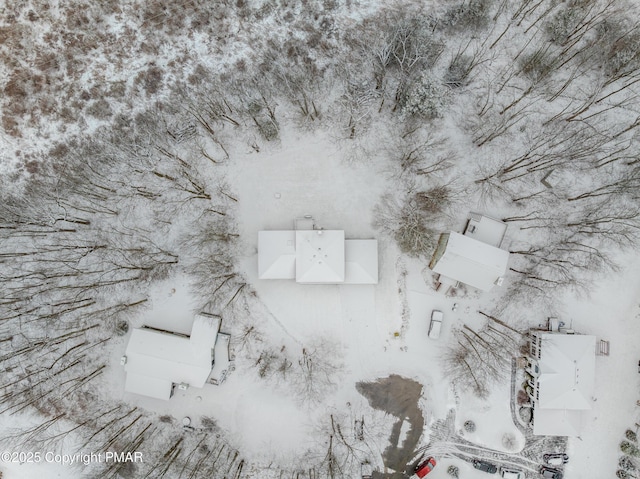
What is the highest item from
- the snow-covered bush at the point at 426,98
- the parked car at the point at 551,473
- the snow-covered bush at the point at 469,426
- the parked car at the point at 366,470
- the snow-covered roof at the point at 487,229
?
the snow-covered bush at the point at 426,98

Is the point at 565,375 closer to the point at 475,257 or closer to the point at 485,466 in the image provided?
the point at 485,466

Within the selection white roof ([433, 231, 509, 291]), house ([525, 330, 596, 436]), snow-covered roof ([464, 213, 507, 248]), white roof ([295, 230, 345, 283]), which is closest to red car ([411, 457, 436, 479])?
house ([525, 330, 596, 436])

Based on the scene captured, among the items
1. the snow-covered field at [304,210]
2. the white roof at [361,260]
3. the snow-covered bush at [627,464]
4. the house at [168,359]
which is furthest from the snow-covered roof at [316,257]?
the snow-covered bush at [627,464]

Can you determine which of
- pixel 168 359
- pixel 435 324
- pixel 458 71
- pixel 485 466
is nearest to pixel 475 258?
pixel 435 324

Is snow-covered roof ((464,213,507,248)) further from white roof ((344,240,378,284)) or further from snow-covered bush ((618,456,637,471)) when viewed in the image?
snow-covered bush ((618,456,637,471))

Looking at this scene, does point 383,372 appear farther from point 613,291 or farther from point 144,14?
point 144,14

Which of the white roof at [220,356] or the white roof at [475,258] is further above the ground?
the white roof at [475,258]

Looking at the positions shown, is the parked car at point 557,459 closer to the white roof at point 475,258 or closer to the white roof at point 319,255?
the white roof at point 475,258
